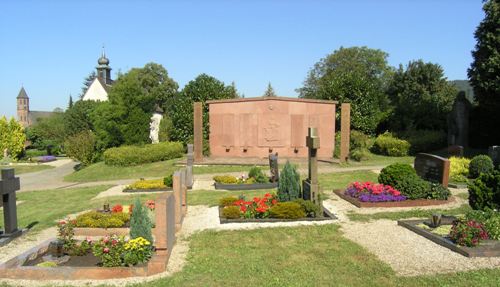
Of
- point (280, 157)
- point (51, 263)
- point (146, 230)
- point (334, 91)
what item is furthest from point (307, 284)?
point (334, 91)

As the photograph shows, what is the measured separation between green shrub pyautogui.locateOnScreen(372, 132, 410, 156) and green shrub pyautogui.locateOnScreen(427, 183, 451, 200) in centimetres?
A: 1536

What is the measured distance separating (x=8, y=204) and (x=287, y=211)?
7934mm

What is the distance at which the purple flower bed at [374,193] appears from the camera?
13.5 m

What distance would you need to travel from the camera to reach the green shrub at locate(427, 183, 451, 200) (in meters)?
13.7

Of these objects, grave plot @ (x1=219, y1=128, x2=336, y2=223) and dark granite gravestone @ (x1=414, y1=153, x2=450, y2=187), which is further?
dark granite gravestone @ (x1=414, y1=153, x2=450, y2=187)

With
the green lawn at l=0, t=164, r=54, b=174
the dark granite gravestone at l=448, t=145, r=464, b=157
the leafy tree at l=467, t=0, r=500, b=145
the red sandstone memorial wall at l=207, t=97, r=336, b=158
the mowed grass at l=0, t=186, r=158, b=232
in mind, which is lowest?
the green lawn at l=0, t=164, r=54, b=174

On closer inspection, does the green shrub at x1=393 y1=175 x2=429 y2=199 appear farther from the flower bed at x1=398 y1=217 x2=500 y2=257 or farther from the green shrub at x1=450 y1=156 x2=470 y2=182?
the green shrub at x1=450 y1=156 x2=470 y2=182

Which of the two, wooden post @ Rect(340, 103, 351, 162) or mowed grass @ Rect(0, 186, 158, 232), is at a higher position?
wooden post @ Rect(340, 103, 351, 162)

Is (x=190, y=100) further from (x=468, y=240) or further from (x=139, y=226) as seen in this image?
(x=468, y=240)

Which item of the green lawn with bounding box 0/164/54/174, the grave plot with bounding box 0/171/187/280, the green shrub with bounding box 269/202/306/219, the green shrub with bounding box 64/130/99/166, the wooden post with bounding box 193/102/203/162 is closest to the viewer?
the grave plot with bounding box 0/171/187/280

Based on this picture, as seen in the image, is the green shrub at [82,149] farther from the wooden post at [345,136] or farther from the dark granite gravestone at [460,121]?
the dark granite gravestone at [460,121]

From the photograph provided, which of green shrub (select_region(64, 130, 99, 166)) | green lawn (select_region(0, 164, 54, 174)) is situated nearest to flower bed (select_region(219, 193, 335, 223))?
green shrub (select_region(64, 130, 99, 166))

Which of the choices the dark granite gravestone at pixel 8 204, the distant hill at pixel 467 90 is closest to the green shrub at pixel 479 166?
the distant hill at pixel 467 90

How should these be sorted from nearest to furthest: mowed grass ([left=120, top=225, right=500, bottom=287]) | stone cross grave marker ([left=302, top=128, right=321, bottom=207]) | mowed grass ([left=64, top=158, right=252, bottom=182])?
1. mowed grass ([left=120, top=225, right=500, bottom=287])
2. stone cross grave marker ([left=302, top=128, right=321, bottom=207])
3. mowed grass ([left=64, top=158, right=252, bottom=182])
